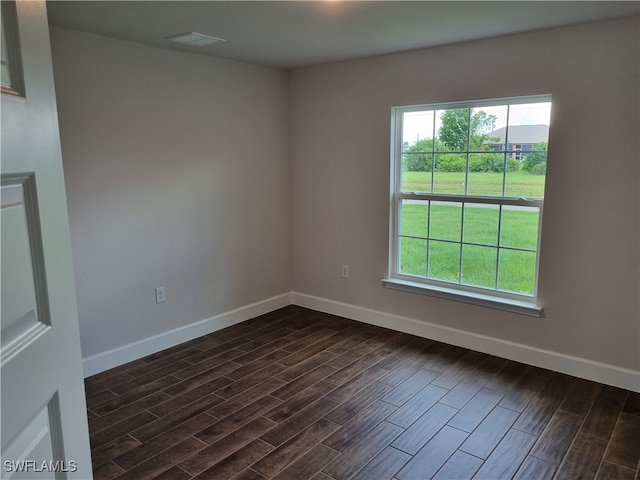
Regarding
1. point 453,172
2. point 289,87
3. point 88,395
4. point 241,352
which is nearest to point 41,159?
point 88,395

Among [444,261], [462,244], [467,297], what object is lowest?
[467,297]

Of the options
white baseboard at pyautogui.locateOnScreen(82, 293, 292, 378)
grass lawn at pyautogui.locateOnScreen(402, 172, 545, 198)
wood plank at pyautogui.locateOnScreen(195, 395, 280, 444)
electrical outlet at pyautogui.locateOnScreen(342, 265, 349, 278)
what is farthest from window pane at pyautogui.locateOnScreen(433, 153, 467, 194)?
wood plank at pyautogui.locateOnScreen(195, 395, 280, 444)

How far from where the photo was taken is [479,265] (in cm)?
346

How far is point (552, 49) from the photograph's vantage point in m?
2.89

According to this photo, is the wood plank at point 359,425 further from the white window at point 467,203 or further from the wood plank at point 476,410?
the white window at point 467,203

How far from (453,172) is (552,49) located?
3.30 feet

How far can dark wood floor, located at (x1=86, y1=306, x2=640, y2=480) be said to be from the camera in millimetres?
2189

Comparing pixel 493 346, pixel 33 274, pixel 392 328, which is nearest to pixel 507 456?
pixel 493 346

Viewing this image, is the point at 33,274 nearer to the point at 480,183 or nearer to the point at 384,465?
the point at 384,465

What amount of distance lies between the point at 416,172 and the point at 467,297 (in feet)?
3.43

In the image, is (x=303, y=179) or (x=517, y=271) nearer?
(x=517, y=271)

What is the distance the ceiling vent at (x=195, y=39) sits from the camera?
2918 mm

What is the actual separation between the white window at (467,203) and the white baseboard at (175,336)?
119 cm

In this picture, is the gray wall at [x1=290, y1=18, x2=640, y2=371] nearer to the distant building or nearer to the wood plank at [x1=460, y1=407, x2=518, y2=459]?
the distant building
